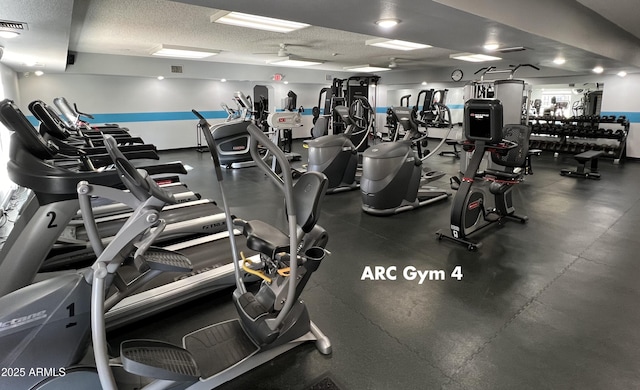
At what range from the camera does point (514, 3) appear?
3150mm

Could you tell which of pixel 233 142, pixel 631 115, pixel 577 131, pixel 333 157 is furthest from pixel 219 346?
pixel 631 115

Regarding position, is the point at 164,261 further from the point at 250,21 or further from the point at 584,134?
the point at 584,134

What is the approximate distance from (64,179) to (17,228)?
1218 millimetres

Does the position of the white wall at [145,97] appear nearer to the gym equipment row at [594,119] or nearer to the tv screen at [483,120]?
the gym equipment row at [594,119]

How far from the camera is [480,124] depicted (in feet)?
11.7

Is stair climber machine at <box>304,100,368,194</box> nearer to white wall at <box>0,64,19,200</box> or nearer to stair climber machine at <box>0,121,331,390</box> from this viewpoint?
stair climber machine at <box>0,121,331,390</box>

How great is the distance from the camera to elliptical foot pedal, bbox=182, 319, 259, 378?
6.08ft

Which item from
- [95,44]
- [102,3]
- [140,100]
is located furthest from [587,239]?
[140,100]

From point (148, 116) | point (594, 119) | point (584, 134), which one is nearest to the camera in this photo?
point (594, 119)

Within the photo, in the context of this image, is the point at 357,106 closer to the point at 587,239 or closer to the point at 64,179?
the point at 587,239

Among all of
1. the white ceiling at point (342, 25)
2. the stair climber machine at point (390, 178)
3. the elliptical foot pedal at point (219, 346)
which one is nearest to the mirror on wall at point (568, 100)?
the white ceiling at point (342, 25)

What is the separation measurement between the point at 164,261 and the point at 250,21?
11.5ft

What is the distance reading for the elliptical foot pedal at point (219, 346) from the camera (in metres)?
1.85

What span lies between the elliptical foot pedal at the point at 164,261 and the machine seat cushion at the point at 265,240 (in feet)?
1.16
